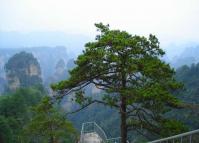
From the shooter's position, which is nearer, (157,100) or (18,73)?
(157,100)

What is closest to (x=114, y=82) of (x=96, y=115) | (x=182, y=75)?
(x=182, y=75)

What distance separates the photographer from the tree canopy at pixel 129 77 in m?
12.3

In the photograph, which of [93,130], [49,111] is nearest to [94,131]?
[93,130]

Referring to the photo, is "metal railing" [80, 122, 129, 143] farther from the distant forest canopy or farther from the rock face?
the rock face

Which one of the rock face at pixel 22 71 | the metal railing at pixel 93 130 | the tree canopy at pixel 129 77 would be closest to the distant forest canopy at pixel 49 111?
the tree canopy at pixel 129 77

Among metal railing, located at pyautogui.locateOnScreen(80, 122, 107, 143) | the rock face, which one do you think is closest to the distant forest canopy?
metal railing, located at pyautogui.locateOnScreen(80, 122, 107, 143)

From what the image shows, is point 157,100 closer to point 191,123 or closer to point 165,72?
point 165,72

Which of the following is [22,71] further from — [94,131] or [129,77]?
[129,77]

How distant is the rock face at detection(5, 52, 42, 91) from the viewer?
343 ft

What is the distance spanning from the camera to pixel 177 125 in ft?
40.0

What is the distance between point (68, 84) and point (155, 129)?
303 centimetres

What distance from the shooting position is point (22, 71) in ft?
352

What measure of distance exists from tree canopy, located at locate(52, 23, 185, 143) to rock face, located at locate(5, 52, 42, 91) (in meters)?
91.6

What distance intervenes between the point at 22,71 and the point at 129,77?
96.2 metres
